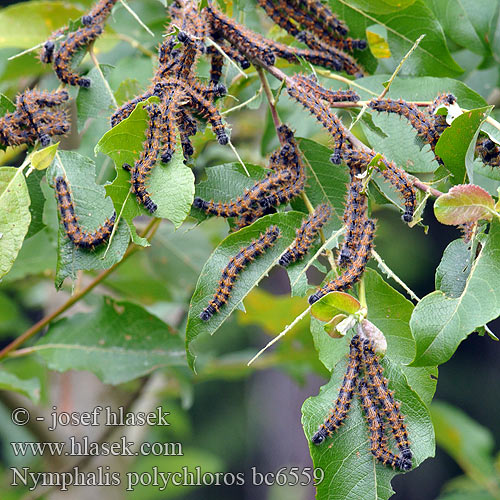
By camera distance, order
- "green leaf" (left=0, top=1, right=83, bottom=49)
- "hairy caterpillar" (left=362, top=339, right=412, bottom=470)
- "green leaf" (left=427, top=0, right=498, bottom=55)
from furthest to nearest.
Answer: "green leaf" (left=0, top=1, right=83, bottom=49)
"green leaf" (left=427, top=0, right=498, bottom=55)
"hairy caterpillar" (left=362, top=339, right=412, bottom=470)

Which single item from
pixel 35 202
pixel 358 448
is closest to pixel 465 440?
pixel 358 448

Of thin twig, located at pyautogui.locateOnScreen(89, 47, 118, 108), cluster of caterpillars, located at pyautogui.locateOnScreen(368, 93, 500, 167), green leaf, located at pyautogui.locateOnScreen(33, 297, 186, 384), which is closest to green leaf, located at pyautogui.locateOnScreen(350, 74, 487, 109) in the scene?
cluster of caterpillars, located at pyautogui.locateOnScreen(368, 93, 500, 167)

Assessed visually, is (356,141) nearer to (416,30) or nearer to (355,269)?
(355,269)

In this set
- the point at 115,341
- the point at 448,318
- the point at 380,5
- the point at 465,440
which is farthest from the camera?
the point at 465,440

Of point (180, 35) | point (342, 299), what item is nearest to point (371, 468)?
point (342, 299)

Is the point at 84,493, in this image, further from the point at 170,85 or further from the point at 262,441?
the point at 262,441

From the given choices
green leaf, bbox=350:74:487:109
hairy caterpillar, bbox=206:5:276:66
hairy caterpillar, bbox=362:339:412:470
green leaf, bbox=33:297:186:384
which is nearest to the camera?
hairy caterpillar, bbox=362:339:412:470

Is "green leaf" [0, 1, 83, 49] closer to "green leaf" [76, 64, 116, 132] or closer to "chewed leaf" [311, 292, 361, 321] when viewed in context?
"green leaf" [76, 64, 116, 132]
